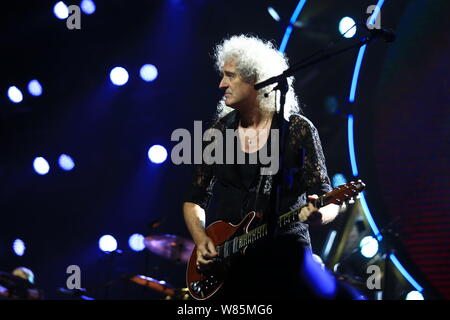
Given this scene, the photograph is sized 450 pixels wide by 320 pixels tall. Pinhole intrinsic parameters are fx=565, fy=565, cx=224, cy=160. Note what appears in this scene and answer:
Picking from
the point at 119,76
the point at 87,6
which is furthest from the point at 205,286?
the point at 87,6

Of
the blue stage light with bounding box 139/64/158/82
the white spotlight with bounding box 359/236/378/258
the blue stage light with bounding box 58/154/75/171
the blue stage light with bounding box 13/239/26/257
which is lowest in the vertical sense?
the white spotlight with bounding box 359/236/378/258

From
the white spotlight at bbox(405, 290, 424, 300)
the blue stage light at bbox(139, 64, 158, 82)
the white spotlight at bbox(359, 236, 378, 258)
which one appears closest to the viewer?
the white spotlight at bbox(405, 290, 424, 300)

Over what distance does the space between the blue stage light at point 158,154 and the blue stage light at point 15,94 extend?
2.02 m

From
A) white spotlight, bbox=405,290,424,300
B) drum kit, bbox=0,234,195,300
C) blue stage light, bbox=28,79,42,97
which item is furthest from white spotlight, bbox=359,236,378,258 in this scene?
blue stage light, bbox=28,79,42,97

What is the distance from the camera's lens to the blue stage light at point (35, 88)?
7078mm

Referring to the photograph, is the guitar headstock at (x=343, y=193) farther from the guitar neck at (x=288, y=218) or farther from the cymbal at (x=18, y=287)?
the cymbal at (x=18, y=287)

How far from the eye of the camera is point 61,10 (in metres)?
6.65

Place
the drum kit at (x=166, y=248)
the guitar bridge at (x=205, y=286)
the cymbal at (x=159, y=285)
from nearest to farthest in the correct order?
the guitar bridge at (x=205, y=286) < the cymbal at (x=159, y=285) < the drum kit at (x=166, y=248)

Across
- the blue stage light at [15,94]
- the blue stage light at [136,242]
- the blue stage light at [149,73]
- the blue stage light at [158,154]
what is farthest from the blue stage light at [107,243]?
the blue stage light at [15,94]

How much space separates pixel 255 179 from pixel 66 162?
4.51m

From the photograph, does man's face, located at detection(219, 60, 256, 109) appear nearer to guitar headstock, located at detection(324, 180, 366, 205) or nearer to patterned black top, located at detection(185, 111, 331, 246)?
patterned black top, located at detection(185, 111, 331, 246)

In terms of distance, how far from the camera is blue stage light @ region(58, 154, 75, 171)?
7.01 m

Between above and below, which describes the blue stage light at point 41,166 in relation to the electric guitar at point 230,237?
above

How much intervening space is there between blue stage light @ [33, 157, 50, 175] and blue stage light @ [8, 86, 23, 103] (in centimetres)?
79
